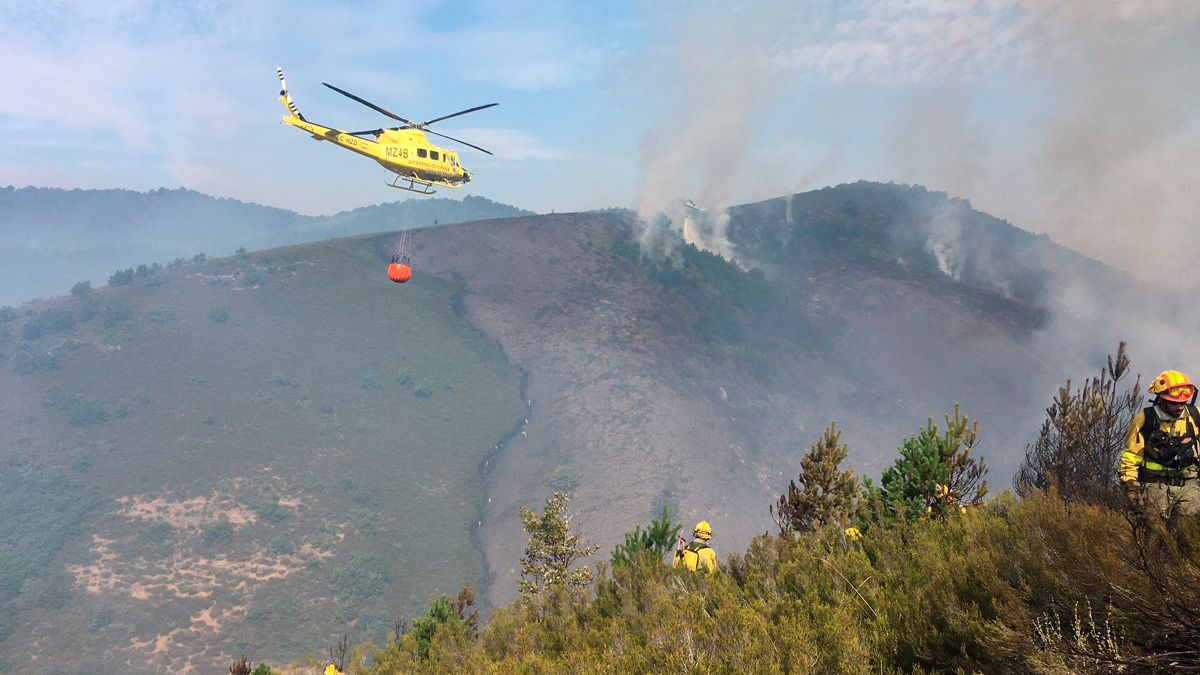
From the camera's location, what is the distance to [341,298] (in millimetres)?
94750

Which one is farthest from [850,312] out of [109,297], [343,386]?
[109,297]

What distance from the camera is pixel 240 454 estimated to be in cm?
6594

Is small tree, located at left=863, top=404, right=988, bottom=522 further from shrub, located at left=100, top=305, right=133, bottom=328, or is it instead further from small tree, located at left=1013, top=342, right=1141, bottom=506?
shrub, located at left=100, top=305, right=133, bottom=328

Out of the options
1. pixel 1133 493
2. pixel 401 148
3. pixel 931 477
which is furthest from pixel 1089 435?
pixel 401 148

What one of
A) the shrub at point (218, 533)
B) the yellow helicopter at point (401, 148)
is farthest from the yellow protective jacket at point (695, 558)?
the shrub at point (218, 533)

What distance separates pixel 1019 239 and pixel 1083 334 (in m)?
43.6

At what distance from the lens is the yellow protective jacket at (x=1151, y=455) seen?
280 inches

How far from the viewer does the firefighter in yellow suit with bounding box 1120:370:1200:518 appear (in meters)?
7.00

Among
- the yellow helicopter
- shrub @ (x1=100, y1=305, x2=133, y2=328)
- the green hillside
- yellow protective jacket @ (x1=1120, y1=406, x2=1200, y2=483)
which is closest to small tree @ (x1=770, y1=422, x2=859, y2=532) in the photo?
yellow protective jacket @ (x1=1120, y1=406, x2=1200, y2=483)

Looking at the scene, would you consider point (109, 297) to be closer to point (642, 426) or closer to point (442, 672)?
point (642, 426)

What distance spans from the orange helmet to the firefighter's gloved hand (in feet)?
3.51

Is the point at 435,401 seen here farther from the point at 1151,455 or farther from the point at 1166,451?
the point at 1166,451

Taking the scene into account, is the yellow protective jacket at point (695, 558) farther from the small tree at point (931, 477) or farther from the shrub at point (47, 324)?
the shrub at point (47, 324)

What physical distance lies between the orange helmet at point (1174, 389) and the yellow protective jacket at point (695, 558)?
7403 millimetres
